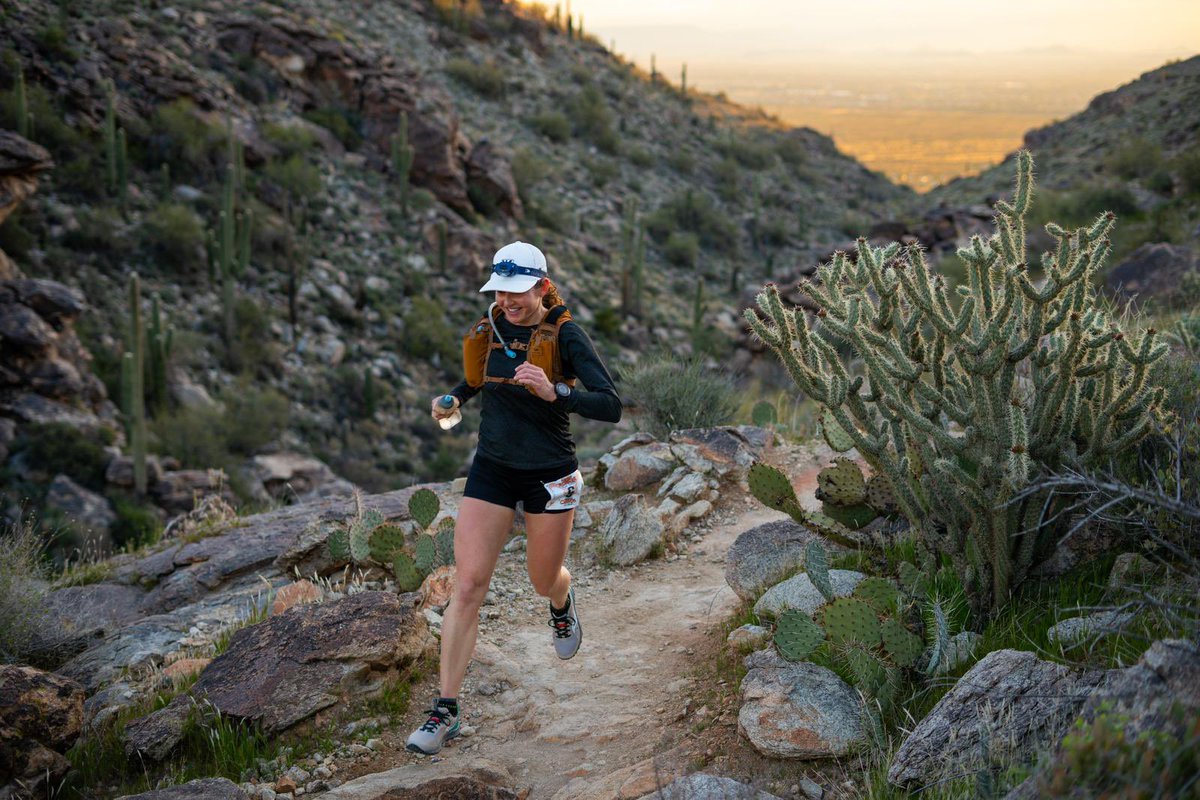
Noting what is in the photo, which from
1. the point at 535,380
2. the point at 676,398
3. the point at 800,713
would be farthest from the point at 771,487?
the point at 676,398

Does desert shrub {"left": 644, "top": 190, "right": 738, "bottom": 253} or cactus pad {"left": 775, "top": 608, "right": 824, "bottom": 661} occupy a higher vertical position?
cactus pad {"left": 775, "top": 608, "right": 824, "bottom": 661}

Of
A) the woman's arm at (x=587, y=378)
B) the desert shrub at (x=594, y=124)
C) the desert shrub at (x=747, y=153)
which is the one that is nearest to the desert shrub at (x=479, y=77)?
the desert shrub at (x=594, y=124)

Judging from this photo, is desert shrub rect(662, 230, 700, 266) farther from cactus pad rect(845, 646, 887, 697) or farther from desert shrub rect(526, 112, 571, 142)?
cactus pad rect(845, 646, 887, 697)

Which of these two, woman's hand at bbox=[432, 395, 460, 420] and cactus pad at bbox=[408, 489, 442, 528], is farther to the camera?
cactus pad at bbox=[408, 489, 442, 528]

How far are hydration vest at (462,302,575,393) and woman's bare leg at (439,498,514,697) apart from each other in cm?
56

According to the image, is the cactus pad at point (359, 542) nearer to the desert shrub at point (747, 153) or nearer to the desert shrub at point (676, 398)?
the desert shrub at point (676, 398)

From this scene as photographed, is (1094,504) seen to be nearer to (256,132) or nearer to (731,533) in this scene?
(731,533)

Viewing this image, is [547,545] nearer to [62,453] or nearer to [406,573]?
[406,573]

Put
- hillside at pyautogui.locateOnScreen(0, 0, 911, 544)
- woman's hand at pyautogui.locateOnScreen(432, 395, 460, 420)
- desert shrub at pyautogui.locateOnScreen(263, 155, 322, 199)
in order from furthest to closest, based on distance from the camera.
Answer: desert shrub at pyautogui.locateOnScreen(263, 155, 322, 199), hillside at pyautogui.locateOnScreen(0, 0, 911, 544), woman's hand at pyautogui.locateOnScreen(432, 395, 460, 420)

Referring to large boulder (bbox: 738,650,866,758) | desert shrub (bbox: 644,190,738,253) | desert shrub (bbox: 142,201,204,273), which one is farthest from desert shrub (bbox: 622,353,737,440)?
desert shrub (bbox: 644,190,738,253)

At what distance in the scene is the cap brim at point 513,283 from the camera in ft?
12.5

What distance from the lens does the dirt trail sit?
3.97 meters

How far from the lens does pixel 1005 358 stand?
381 cm

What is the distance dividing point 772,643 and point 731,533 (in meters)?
2.83
